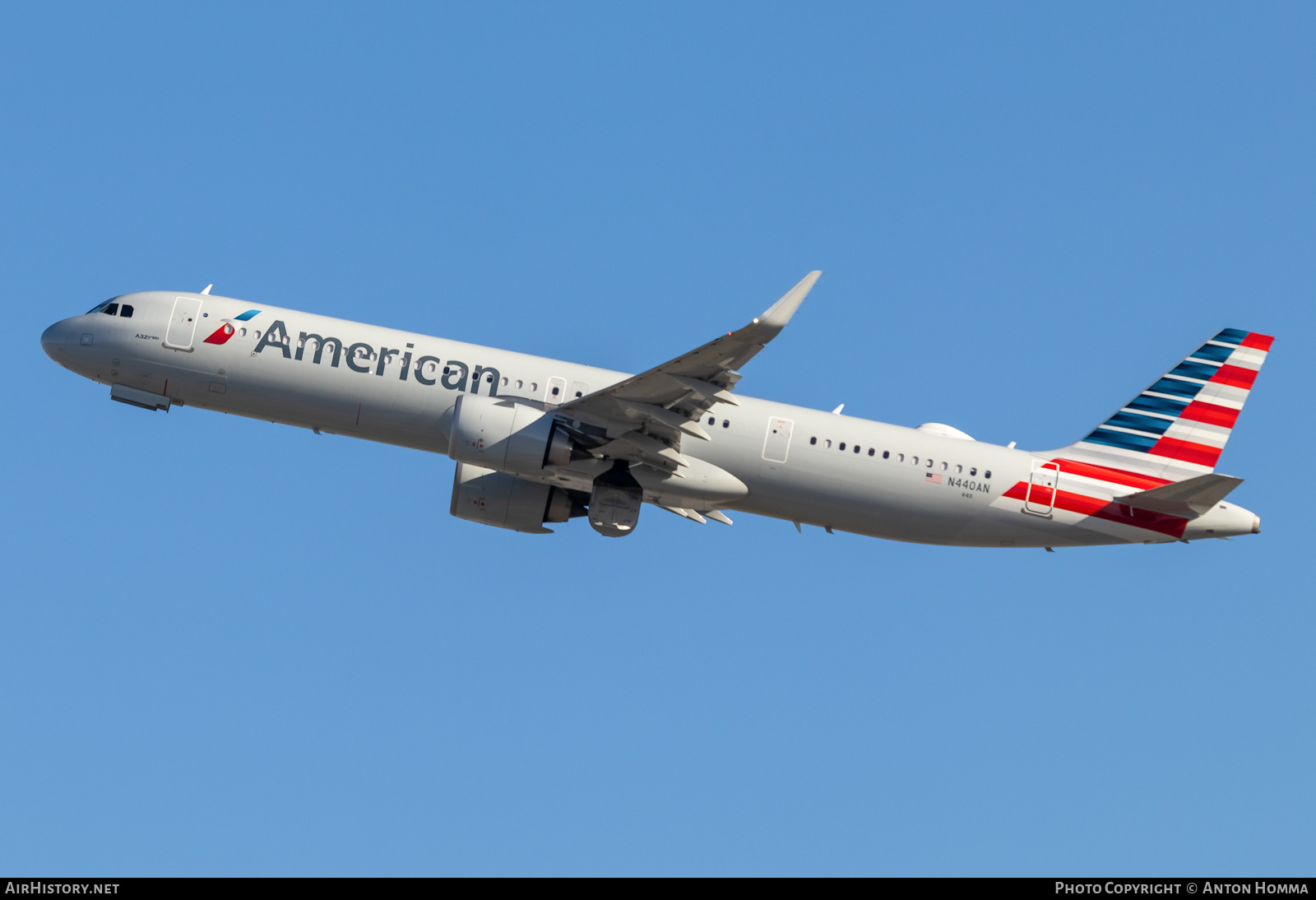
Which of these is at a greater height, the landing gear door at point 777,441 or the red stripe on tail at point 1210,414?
the red stripe on tail at point 1210,414

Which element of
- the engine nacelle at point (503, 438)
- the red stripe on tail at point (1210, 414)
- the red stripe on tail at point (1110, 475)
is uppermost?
the red stripe on tail at point (1210, 414)

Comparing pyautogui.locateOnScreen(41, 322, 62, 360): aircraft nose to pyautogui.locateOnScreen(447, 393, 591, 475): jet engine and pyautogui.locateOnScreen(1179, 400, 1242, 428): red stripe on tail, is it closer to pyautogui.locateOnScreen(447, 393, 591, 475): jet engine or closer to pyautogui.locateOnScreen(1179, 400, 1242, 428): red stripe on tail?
pyautogui.locateOnScreen(447, 393, 591, 475): jet engine

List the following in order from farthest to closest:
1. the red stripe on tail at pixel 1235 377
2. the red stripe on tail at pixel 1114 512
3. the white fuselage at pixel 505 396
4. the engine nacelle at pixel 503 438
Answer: the red stripe on tail at pixel 1235 377, the red stripe on tail at pixel 1114 512, the white fuselage at pixel 505 396, the engine nacelle at pixel 503 438

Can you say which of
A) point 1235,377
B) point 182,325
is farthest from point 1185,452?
point 182,325

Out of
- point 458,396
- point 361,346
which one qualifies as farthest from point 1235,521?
point 361,346

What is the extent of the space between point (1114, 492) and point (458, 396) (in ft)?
65.2

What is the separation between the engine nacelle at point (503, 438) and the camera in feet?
122

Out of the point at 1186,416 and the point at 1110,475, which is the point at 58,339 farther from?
the point at 1186,416

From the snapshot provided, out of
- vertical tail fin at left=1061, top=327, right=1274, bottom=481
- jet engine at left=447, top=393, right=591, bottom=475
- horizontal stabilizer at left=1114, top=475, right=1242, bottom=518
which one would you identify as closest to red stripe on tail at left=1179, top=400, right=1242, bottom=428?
vertical tail fin at left=1061, top=327, right=1274, bottom=481

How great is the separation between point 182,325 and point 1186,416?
1223 inches

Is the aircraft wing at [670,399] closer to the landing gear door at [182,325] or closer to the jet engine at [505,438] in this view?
the jet engine at [505,438]

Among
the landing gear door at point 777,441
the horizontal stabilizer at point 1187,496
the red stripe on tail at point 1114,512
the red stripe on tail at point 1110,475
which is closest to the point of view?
the horizontal stabilizer at point 1187,496

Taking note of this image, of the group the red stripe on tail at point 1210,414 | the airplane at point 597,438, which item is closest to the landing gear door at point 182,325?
the airplane at point 597,438

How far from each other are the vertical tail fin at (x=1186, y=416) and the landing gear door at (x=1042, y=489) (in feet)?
5.19
